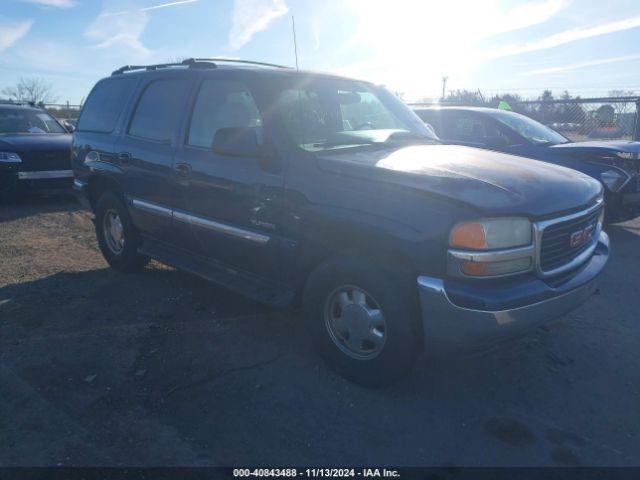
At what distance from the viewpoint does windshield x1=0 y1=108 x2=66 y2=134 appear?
988cm

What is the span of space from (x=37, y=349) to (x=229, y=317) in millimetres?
1444

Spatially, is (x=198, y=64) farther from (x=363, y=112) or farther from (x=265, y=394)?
(x=265, y=394)

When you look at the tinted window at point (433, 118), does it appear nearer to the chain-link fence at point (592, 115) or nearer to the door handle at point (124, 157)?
the chain-link fence at point (592, 115)

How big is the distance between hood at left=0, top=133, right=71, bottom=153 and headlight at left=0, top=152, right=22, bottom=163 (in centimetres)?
7

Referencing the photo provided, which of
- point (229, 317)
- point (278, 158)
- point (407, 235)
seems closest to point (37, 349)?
point (229, 317)

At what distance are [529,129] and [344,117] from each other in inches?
183

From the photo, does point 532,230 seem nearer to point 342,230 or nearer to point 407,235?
point 407,235

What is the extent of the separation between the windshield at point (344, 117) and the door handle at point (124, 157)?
6.19 ft

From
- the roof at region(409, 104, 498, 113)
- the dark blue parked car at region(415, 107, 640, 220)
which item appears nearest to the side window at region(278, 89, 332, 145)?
the dark blue parked car at region(415, 107, 640, 220)

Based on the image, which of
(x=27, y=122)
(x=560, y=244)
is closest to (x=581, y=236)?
(x=560, y=244)

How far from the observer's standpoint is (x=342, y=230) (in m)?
3.27

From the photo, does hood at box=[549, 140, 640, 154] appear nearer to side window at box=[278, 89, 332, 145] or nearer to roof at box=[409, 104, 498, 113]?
roof at box=[409, 104, 498, 113]

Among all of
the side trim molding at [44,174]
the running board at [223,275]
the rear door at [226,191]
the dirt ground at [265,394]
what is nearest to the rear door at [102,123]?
the running board at [223,275]

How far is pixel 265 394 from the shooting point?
334 centimetres
